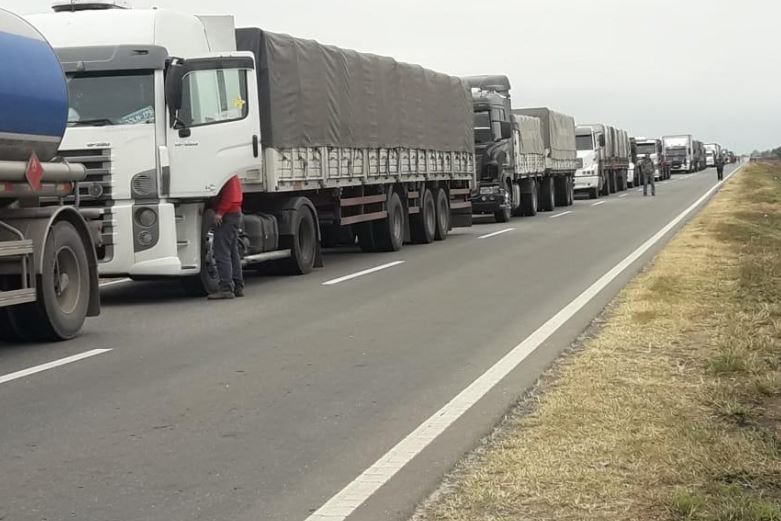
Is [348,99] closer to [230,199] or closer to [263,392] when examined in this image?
[230,199]

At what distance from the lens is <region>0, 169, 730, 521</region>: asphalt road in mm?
5707

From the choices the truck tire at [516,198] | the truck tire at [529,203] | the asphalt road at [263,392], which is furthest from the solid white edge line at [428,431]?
the truck tire at [529,203]

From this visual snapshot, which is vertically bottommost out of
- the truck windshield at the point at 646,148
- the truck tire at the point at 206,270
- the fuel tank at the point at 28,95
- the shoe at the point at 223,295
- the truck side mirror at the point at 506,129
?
the shoe at the point at 223,295

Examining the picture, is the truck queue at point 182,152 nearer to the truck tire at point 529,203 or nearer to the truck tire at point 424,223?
the truck tire at point 424,223

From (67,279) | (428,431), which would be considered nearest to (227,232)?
(67,279)

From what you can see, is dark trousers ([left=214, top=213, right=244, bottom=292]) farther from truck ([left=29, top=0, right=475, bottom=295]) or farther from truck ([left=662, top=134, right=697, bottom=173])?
truck ([left=662, top=134, right=697, bottom=173])

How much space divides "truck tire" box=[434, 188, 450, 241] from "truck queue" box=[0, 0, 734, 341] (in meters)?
0.07

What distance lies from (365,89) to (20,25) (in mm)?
10331

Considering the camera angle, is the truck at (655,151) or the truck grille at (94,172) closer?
the truck grille at (94,172)

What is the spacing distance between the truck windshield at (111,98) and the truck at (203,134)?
0.04 feet

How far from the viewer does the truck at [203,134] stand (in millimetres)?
13523

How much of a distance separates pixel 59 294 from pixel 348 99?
910 cm

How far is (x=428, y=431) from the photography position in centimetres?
689

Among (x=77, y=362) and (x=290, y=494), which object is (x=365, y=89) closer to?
(x=77, y=362)
